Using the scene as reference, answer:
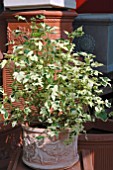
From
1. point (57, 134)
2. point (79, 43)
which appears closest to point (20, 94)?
point (57, 134)

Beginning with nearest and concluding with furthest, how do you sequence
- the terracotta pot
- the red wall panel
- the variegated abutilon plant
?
the variegated abutilon plant < the terracotta pot < the red wall panel

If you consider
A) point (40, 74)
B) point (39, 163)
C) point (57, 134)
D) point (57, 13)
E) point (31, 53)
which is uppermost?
point (57, 13)

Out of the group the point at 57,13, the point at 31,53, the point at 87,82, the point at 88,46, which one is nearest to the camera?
the point at 31,53

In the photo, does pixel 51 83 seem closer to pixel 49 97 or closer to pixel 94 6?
pixel 49 97

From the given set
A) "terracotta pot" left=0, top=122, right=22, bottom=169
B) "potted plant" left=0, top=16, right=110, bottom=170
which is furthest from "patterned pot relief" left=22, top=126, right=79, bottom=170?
"terracotta pot" left=0, top=122, right=22, bottom=169

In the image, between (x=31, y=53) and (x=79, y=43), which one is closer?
(x=31, y=53)

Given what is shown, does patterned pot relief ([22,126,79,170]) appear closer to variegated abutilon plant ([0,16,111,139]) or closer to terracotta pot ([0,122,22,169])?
variegated abutilon plant ([0,16,111,139])

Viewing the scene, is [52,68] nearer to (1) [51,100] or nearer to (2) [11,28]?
(1) [51,100]

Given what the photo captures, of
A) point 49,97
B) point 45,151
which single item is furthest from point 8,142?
point 49,97

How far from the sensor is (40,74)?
155cm

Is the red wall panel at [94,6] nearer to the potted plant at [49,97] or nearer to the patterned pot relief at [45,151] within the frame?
the potted plant at [49,97]

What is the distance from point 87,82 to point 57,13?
0.61 metres

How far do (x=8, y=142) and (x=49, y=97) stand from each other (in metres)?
0.70

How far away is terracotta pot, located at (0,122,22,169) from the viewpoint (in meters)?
2.05
